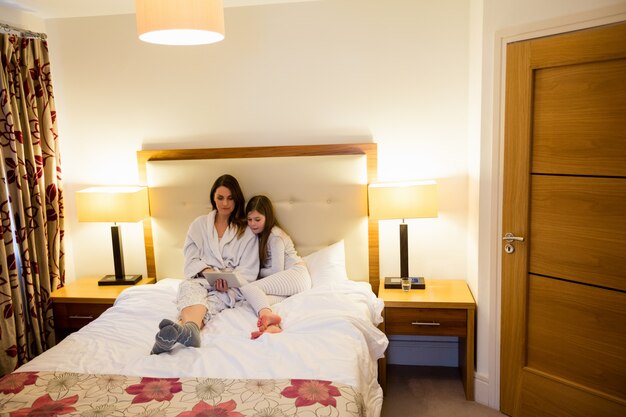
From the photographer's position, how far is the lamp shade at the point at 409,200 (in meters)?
2.94

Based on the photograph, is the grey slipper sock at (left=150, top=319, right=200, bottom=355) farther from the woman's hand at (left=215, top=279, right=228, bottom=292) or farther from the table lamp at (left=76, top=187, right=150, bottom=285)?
the table lamp at (left=76, top=187, right=150, bottom=285)

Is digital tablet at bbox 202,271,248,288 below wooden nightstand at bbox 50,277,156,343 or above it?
above

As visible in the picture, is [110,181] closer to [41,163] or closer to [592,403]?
[41,163]

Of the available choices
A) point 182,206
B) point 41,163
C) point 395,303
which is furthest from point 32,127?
point 395,303

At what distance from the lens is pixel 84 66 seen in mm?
3410

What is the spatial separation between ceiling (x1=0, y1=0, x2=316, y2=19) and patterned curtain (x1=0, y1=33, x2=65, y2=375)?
0.60 feet

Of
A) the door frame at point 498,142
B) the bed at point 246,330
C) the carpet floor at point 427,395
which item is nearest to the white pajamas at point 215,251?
the bed at point 246,330

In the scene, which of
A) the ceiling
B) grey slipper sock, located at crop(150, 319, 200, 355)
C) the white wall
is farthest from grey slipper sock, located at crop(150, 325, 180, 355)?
the ceiling

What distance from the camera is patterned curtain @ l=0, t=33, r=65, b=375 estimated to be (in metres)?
2.96

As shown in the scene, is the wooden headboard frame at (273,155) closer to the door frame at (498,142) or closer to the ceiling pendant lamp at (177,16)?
the door frame at (498,142)

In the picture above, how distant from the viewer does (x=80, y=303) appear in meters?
3.21

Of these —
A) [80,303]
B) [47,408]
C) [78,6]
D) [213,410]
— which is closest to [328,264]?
[213,410]

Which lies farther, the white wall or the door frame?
the white wall

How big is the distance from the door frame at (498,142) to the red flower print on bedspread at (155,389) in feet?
5.39
